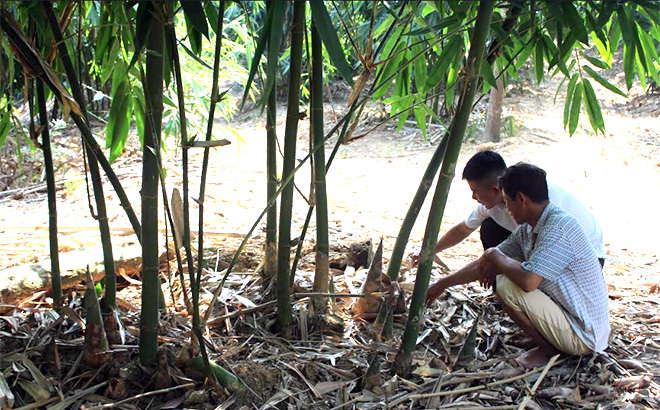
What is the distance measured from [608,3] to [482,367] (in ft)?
3.58

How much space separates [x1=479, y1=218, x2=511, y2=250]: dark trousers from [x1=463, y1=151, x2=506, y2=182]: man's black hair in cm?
38

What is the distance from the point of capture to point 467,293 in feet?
8.20

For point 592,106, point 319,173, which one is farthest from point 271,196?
point 592,106

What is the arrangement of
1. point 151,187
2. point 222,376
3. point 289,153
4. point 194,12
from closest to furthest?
1. point 194,12
2. point 151,187
3. point 222,376
4. point 289,153

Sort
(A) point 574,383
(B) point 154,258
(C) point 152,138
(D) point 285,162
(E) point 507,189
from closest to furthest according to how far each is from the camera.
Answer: (C) point 152,138
(B) point 154,258
(D) point 285,162
(A) point 574,383
(E) point 507,189

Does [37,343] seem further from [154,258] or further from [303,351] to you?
[303,351]

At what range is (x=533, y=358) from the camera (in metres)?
1.94

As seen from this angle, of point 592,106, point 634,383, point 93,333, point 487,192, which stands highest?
point 592,106

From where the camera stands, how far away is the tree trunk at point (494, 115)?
6.84 m

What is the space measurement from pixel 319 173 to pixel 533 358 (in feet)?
2.94

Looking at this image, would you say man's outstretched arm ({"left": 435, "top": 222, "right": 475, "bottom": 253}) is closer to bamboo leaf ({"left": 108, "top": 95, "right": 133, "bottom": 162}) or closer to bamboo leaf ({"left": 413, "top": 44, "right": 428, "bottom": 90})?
bamboo leaf ({"left": 413, "top": 44, "right": 428, "bottom": 90})

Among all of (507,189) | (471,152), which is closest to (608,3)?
(507,189)

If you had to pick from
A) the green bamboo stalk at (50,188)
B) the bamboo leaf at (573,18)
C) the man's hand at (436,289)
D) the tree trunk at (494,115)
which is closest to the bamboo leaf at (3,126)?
the green bamboo stalk at (50,188)

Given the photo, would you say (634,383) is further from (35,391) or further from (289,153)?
(35,391)
